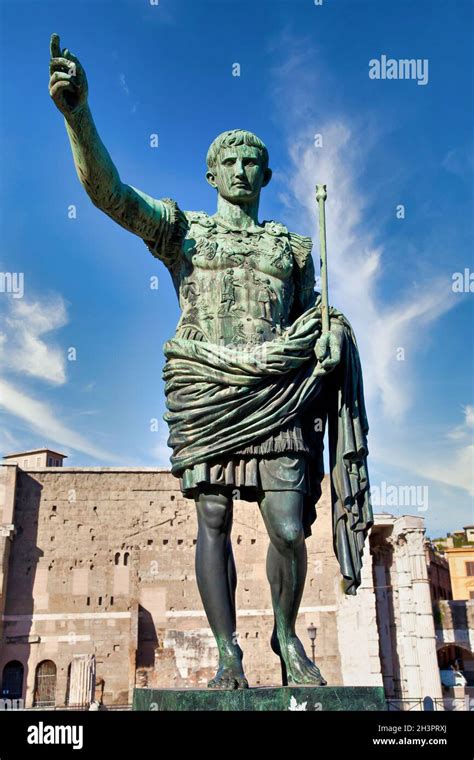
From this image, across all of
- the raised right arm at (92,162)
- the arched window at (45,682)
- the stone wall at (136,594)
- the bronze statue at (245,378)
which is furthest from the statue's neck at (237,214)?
the arched window at (45,682)

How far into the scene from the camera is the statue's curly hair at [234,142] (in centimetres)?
391

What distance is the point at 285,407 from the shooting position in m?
3.46

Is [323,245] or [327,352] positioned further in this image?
[323,245]

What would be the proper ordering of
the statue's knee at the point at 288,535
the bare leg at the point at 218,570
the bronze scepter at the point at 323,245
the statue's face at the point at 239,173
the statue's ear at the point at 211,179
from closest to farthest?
1. the bare leg at the point at 218,570
2. the statue's knee at the point at 288,535
3. the bronze scepter at the point at 323,245
4. the statue's face at the point at 239,173
5. the statue's ear at the point at 211,179

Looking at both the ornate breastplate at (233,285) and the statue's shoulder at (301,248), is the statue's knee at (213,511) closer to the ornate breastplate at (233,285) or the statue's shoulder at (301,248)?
the ornate breastplate at (233,285)

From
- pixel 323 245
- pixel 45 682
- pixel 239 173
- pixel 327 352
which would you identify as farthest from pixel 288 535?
pixel 45 682

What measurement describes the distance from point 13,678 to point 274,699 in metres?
30.4

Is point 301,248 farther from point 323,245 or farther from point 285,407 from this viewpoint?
point 285,407

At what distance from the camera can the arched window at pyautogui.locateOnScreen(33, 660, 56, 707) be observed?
95.7 ft

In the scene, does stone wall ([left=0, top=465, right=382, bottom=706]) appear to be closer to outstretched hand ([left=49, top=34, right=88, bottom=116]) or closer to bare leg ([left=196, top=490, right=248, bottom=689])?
bare leg ([left=196, top=490, right=248, bottom=689])

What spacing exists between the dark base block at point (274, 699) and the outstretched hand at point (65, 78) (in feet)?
8.37
